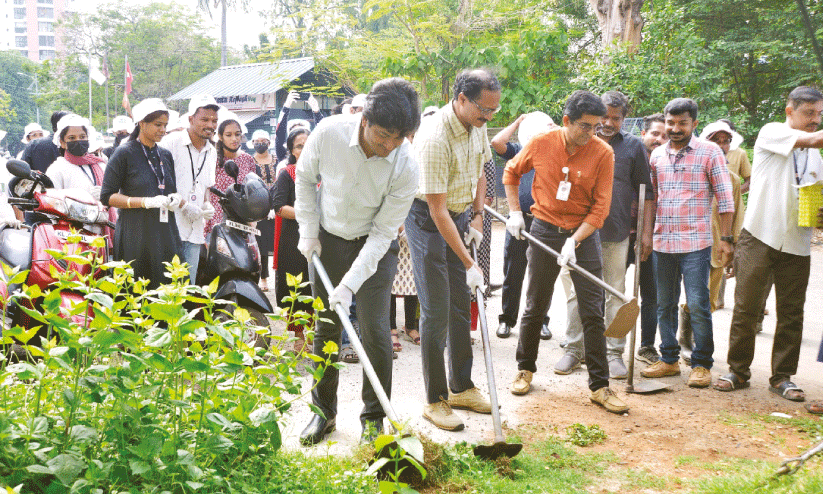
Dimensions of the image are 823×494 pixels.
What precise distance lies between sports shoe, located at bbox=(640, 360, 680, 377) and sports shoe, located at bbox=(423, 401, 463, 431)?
6.33 ft

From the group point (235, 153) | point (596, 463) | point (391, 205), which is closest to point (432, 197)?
point (391, 205)

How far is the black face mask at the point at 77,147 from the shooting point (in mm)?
6016

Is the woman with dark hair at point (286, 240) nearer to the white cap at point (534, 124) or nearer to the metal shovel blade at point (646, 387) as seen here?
the white cap at point (534, 124)

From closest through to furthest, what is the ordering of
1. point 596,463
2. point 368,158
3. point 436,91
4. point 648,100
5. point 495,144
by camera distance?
1. point 368,158
2. point 596,463
3. point 495,144
4. point 648,100
5. point 436,91

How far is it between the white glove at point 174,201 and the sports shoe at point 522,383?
8.44ft

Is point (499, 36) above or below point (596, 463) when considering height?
above

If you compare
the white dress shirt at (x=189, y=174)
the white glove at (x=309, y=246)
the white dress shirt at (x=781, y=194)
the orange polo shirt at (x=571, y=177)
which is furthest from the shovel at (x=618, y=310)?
the white dress shirt at (x=189, y=174)

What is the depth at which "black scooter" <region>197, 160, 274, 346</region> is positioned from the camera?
16.4ft

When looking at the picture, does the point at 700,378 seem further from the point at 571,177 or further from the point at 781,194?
the point at 571,177

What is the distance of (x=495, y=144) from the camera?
5832mm

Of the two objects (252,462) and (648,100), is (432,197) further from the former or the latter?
(648,100)

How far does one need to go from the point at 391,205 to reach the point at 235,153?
3438mm

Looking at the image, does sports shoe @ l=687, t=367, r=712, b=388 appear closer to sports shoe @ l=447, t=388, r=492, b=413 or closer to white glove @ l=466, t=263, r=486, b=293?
sports shoe @ l=447, t=388, r=492, b=413

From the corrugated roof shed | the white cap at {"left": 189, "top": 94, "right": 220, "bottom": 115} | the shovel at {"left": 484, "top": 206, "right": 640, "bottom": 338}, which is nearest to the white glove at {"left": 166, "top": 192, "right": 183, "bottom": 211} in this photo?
the white cap at {"left": 189, "top": 94, "right": 220, "bottom": 115}
